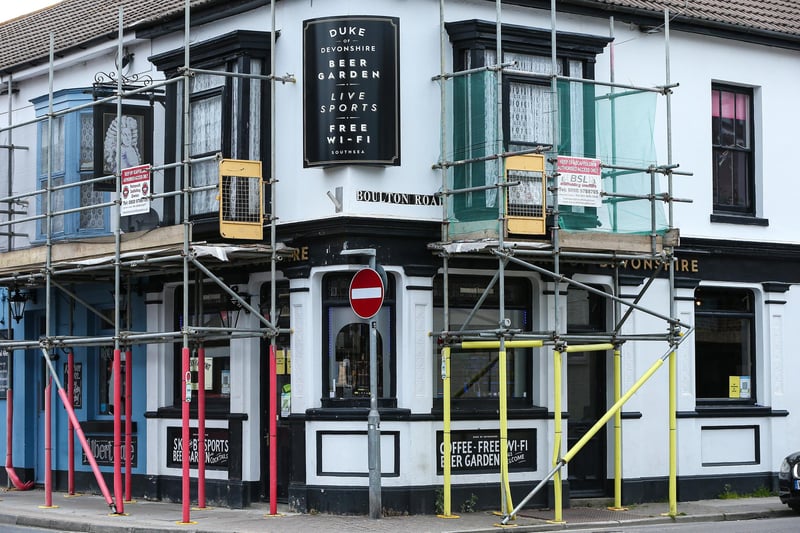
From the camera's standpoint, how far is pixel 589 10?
21422mm

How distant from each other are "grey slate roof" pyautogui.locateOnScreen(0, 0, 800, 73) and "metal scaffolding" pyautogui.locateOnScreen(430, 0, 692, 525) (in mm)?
1101

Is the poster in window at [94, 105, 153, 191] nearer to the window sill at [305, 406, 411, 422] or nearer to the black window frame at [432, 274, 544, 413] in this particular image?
the window sill at [305, 406, 411, 422]

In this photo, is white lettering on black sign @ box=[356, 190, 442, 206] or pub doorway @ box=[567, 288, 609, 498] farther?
pub doorway @ box=[567, 288, 609, 498]

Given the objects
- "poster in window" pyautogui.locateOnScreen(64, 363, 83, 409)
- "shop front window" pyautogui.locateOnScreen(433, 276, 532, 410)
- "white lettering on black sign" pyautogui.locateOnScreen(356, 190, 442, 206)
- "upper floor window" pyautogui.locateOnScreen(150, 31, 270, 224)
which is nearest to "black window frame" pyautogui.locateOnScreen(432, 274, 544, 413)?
"shop front window" pyautogui.locateOnScreen(433, 276, 532, 410)

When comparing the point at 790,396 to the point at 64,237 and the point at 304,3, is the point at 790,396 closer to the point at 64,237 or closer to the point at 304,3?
the point at 304,3

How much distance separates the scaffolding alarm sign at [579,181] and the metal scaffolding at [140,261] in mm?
3990

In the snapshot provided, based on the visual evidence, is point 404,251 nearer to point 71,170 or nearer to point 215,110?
point 215,110

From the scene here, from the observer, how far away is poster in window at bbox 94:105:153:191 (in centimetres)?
2159

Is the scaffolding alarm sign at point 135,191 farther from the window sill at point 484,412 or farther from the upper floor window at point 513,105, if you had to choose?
the window sill at point 484,412

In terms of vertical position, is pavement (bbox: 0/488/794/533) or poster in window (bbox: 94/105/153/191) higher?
poster in window (bbox: 94/105/153/191)

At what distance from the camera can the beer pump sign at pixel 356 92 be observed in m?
19.6

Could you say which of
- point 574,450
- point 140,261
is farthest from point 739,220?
point 140,261

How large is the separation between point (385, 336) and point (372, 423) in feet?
4.99

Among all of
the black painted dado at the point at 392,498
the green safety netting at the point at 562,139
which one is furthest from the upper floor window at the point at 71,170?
the green safety netting at the point at 562,139
